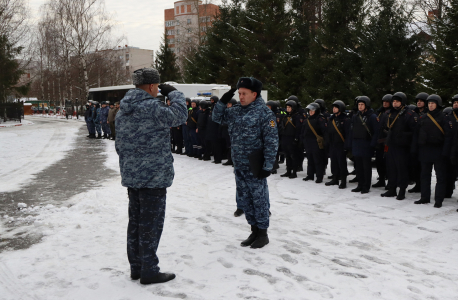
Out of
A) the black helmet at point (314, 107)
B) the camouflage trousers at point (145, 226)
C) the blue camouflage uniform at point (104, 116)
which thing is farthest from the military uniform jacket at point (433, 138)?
the blue camouflage uniform at point (104, 116)

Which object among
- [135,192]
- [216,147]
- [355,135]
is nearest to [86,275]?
[135,192]

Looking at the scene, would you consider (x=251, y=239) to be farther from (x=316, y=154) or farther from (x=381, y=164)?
(x=381, y=164)

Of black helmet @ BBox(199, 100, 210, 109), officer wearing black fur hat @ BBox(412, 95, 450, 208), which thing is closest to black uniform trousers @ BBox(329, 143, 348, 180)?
officer wearing black fur hat @ BBox(412, 95, 450, 208)

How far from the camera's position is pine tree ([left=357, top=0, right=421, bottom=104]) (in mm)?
15289

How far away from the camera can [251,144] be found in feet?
16.5

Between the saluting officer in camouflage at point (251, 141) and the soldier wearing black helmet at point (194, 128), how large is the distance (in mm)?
8896

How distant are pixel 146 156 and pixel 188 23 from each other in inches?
A: 2663

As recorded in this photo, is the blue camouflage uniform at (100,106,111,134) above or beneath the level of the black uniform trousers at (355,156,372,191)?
above

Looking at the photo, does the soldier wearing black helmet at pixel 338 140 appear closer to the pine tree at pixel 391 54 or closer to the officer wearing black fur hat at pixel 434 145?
the officer wearing black fur hat at pixel 434 145

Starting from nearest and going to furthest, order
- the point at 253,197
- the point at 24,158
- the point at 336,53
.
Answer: the point at 253,197
the point at 24,158
the point at 336,53

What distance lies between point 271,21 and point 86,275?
2342 centimetres

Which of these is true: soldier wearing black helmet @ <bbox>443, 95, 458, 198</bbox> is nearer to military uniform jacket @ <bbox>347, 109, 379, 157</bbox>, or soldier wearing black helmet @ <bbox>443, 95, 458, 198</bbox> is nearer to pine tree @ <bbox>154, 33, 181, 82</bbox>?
military uniform jacket @ <bbox>347, 109, 379, 157</bbox>

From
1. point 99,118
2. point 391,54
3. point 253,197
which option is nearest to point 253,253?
point 253,197

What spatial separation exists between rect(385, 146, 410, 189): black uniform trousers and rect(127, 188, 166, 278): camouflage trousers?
566cm
